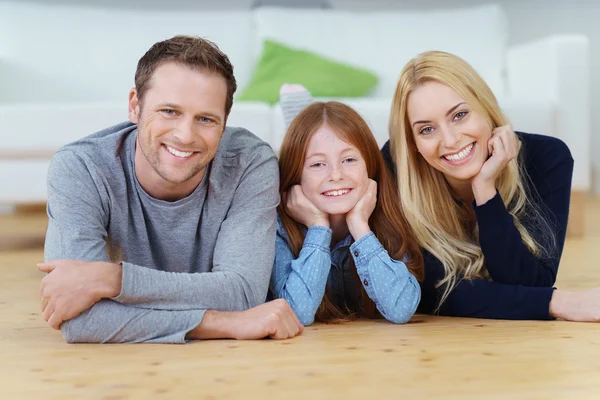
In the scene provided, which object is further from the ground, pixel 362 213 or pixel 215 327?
pixel 362 213

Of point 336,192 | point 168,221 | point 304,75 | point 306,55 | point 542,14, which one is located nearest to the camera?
point 168,221

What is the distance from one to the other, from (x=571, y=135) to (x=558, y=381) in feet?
7.62

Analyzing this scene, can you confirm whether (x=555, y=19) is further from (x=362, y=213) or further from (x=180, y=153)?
(x=180, y=153)

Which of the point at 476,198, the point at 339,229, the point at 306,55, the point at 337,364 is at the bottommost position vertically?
the point at 337,364

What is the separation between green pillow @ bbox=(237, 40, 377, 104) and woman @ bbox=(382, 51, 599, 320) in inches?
59.2

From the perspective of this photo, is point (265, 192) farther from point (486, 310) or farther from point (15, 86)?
point (15, 86)

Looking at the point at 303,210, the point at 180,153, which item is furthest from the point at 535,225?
the point at 180,153

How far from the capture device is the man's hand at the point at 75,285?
168cm

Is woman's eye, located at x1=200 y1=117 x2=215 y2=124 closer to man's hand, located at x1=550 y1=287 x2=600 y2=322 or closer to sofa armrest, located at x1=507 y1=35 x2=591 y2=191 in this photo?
man's hand, located at x1=550 y1=287 x2=600 y2=322

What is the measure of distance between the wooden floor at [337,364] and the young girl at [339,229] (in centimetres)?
10

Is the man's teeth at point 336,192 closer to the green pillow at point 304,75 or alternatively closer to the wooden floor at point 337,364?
the wooden floor at point 337,364

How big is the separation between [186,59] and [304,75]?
1.91m

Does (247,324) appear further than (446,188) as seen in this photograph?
No

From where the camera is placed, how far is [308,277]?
1.95 metres
